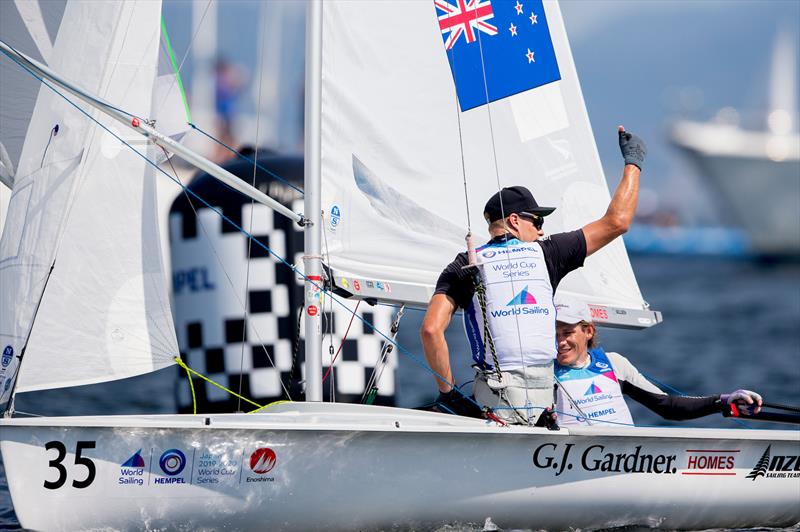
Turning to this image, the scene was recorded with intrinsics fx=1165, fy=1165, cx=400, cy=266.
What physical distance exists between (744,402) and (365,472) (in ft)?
7.63

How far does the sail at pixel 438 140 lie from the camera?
7051 mm

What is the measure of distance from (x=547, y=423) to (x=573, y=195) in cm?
208

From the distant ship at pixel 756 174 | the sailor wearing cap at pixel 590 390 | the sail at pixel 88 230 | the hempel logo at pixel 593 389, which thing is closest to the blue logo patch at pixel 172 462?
the sail at pixel 88 230

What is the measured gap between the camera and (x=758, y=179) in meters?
55.9

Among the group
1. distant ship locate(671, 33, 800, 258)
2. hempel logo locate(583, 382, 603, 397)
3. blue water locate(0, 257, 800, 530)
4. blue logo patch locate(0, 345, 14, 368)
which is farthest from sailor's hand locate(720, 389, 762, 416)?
distant ship locate(671, 33, 800, 258)

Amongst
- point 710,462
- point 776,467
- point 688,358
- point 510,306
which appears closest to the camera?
point 510,306

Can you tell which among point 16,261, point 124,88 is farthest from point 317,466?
point 124,88

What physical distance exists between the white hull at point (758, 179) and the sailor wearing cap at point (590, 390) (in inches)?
1999

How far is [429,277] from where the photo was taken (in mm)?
7289

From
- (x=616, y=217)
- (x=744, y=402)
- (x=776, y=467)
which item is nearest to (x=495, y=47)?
(x=616, y=217)

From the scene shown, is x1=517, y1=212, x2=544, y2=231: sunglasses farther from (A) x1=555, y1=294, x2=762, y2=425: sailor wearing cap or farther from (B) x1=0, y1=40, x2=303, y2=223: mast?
(B) x1=0, y1=40, x2=303, y2=223: mast

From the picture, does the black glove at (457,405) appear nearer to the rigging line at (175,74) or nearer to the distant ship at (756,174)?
the rigging line at (175,74)

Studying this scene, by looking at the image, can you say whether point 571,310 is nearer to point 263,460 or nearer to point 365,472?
point 365,472

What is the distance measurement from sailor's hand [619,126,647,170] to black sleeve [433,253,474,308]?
1170 millimetres
